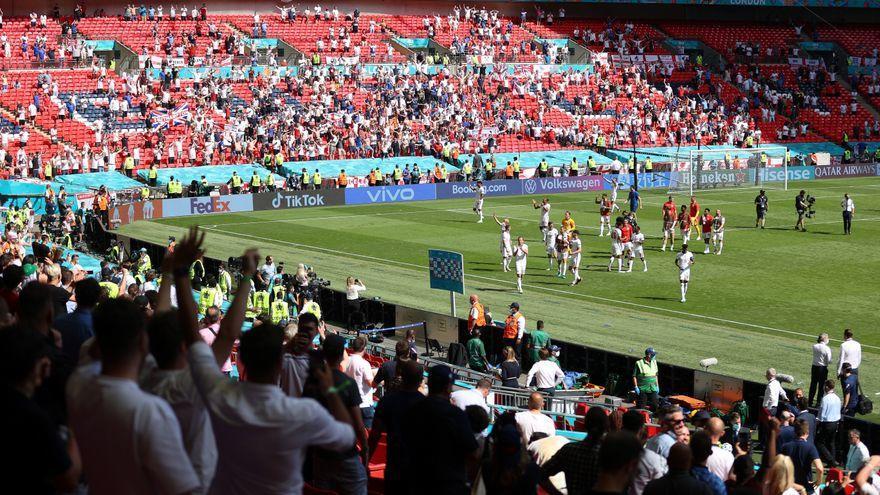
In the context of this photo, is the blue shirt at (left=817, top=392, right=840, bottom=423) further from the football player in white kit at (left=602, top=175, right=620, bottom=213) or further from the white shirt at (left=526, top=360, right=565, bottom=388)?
the football player in white kit at (left=602, top=175, right=620, bottom=213)

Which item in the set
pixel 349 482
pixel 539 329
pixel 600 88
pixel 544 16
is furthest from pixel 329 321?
pixel 544 16

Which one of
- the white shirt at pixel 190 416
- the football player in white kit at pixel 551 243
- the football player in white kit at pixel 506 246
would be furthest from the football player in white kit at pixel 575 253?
the white shirt at pixel 190 416

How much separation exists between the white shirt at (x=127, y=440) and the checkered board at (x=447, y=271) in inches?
852

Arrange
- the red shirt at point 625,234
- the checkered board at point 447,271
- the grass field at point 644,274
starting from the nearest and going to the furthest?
the grass field at point 644,274, the checkered board at point 447,271, the red shirt at point 625,234

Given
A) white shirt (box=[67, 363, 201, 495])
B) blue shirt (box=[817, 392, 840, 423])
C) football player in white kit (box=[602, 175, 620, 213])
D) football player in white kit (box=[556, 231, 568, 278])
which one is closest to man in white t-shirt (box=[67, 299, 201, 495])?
white shirt (box=[67, 363, 201, 495])

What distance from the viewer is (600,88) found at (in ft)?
257

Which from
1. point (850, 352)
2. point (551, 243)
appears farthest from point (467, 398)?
point (551, 243)

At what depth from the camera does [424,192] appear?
5897 centimetres

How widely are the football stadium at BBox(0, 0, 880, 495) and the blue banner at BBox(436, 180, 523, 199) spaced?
181 mm

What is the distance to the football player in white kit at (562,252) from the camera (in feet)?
114

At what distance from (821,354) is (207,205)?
36.4 meters

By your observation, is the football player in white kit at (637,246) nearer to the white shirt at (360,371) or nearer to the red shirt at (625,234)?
the red shirt at (625,234)

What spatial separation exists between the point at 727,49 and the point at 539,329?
69421mm

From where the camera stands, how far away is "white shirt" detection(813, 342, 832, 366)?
21.1 m
